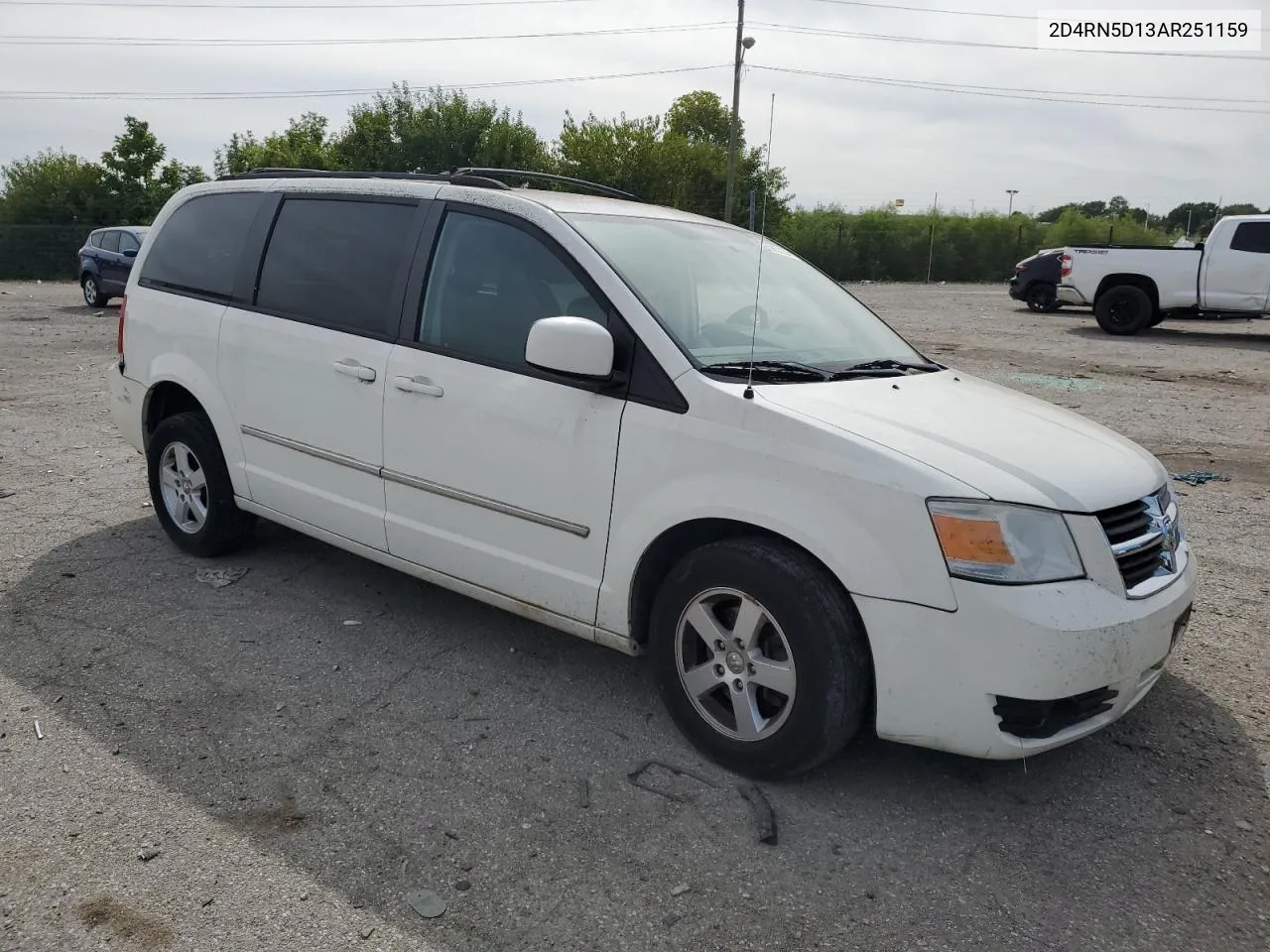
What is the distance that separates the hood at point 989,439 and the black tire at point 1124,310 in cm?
1520

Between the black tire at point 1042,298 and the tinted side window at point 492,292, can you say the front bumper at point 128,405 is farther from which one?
the black tire at point 1042,298

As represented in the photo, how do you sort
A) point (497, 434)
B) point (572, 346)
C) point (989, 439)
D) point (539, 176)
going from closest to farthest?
point (989, 439), point (572, 346), point (497, 434), point (539, 176)

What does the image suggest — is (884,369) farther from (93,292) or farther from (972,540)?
(93,292)

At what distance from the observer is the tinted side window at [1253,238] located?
54.4 ft

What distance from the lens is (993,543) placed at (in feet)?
9.50

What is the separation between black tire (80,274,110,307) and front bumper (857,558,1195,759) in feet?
73.6

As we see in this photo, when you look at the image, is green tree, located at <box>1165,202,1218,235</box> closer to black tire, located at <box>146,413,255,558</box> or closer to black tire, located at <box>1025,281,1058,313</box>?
black tire, located at <box>1025,281,1058,313</box>

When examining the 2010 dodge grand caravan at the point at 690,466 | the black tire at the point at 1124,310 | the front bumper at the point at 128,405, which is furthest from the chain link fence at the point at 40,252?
the 2010 dodge grand caravan at the point at 690,466

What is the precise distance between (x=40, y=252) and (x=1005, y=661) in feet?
141

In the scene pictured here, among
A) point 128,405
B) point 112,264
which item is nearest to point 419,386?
point 128,405

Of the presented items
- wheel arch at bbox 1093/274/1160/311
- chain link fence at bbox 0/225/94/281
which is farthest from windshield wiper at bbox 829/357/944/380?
chain link fence at bbox 0/225/94/281

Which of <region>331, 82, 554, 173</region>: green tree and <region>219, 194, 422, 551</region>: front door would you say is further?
<region>331, 82, 554, 173</region>: green tree

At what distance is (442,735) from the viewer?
3621 mm

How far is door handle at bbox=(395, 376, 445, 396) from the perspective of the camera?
13.1 feet
